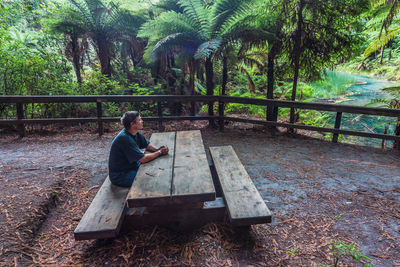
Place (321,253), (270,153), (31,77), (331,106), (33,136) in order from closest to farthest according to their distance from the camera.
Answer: (321,253) < (270,153) < (331,106) < (33,136) < (31,77)

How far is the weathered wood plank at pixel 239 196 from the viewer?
6.87 feet

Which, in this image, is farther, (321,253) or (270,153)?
(270,153)

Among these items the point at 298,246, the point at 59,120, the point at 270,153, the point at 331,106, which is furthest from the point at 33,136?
the point at 331,106

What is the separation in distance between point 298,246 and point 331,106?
3.79 metres

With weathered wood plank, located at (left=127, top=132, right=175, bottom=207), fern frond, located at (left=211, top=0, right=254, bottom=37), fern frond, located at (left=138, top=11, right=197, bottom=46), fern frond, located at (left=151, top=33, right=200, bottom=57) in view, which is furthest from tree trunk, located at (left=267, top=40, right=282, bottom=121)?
weathered wood plank, located at (left=127, top=132, right=175, bottom=207)

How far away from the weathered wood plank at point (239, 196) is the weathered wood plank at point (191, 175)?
0.28m

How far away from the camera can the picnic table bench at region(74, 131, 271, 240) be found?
2.06m

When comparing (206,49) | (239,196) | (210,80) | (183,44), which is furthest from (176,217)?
(183,44)

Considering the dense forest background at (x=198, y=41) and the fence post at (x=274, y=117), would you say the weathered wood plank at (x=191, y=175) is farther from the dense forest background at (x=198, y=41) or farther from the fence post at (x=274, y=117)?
the fence post at (x=274, y=117)

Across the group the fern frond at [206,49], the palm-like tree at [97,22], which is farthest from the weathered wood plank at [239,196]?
the palm-like tree at [97,22]

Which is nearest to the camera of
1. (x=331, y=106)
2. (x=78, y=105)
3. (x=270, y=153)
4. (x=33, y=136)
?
(x=270, y=153)

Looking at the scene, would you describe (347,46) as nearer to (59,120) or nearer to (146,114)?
(146,114)

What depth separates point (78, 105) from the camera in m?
6.95

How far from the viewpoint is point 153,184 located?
224 centimetres
